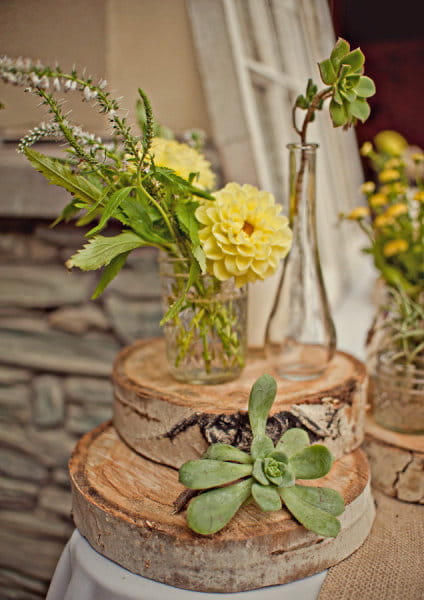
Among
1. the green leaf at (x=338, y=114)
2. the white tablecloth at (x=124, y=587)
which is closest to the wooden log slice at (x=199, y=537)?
the white tablecloth at (x=124, y=587)

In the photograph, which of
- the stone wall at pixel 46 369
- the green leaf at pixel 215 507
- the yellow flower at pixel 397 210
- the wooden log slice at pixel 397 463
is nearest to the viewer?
the green leaf at pixel 215 507

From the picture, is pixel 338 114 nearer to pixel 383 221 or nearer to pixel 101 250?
pixel 101 250

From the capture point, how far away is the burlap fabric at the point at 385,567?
591 mm

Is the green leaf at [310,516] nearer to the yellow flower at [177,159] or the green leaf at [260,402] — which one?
the green leaf at [260,402]

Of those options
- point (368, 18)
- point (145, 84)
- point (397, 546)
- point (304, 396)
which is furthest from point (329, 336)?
point (368, 18)

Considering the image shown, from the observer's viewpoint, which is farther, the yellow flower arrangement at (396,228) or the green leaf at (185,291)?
the yellow flower arrangement at (396,228)

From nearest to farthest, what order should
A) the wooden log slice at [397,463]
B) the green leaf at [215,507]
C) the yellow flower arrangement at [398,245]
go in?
the green leaf at [215,507]
the wooden log slice at [397,463]
the yellow flower arrangement at [398,245]

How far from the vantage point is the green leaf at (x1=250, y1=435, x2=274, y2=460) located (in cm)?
62

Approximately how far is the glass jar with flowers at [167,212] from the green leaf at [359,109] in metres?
0.15

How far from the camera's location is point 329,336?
81 centimetres

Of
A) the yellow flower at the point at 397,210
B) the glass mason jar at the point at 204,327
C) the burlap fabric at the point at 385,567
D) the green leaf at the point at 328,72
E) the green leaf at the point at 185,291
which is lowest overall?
the burlap fabric at the point at 385,567

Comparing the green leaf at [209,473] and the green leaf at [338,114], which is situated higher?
the green leaf at [338,114]

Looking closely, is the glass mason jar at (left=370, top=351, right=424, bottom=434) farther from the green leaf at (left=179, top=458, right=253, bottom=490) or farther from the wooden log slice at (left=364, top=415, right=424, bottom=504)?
A: the green leaf at (left=179, top=458, right=253, bottom=490)

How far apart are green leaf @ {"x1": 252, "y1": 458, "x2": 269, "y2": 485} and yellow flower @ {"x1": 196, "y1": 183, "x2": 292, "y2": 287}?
0.23 m
